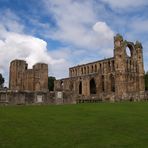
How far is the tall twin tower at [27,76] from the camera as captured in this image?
45719mm

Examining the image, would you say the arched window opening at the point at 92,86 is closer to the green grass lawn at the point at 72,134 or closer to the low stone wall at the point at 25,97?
the low stone wall at the point at 25,97

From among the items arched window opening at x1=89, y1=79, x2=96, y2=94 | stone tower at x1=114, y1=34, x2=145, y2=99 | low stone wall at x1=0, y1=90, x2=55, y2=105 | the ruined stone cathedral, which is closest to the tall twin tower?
the ruined stone cathedral

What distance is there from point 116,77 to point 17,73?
21.2 m

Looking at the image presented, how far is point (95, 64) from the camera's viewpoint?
6900cm

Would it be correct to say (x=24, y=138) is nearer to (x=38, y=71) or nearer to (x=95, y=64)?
(x=38, y=71)

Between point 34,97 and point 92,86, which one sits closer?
point 34,97

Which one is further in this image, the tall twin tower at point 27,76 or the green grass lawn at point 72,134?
the tall twin tower at point 27,76

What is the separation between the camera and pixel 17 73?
49.8 metres

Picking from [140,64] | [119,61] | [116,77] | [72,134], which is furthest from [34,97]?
[140,64]

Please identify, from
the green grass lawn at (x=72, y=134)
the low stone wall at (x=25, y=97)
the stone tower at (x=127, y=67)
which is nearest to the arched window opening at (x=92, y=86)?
the stone tower at (x=127, y=67)

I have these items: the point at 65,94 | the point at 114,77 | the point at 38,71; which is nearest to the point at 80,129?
the point at 65,94

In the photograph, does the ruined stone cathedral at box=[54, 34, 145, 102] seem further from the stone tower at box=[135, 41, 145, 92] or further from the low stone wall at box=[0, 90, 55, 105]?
the low stone wall at box=[0, 90, 55, 105]

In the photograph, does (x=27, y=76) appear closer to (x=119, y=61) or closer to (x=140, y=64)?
(x=119, y=61)

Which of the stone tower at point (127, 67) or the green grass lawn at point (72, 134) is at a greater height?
the stone tower at point (127, 67)
